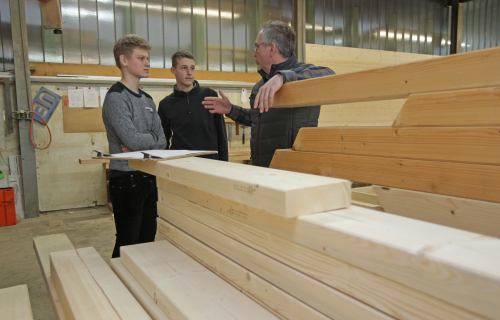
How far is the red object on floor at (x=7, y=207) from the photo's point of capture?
4.46m

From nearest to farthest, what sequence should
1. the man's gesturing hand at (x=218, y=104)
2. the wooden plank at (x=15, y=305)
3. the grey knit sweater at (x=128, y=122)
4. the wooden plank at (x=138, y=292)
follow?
the wooden plank at (x=138, y=292), the wooden plank at (x=15, y=305), the grey knit sweater at (x=128, y=122), the man's gesturing hand at (x=218, y=104)

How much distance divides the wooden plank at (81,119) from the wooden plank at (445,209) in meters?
4.80

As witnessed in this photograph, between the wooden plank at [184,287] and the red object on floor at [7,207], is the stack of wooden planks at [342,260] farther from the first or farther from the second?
the red object on floor at [7,207]

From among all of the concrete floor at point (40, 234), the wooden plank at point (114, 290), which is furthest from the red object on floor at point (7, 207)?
the wooden plank at point (114, 290)

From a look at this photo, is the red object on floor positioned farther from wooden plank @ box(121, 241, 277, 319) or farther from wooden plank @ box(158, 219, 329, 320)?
wooden plank @ box(158, 219, 329, 320)

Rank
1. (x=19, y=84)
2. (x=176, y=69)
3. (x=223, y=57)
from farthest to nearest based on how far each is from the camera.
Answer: (x=223, y=57), (x=19, y=84), (x=176, y=69)

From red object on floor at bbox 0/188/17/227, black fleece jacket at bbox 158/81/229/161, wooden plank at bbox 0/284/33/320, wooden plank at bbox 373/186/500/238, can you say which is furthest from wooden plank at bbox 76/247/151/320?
red object on floor at bbox 0/188/17/227

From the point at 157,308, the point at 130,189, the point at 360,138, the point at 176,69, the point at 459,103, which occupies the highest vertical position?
the point at 176,69

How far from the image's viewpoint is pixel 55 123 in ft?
16.7

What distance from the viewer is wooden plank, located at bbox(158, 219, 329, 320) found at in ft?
3.12

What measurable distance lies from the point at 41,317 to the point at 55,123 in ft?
11.0

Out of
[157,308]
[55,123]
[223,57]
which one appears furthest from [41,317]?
[223,57]

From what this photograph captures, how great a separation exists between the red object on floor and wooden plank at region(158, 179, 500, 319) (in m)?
4.65

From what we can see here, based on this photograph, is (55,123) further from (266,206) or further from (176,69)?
(266,206)
